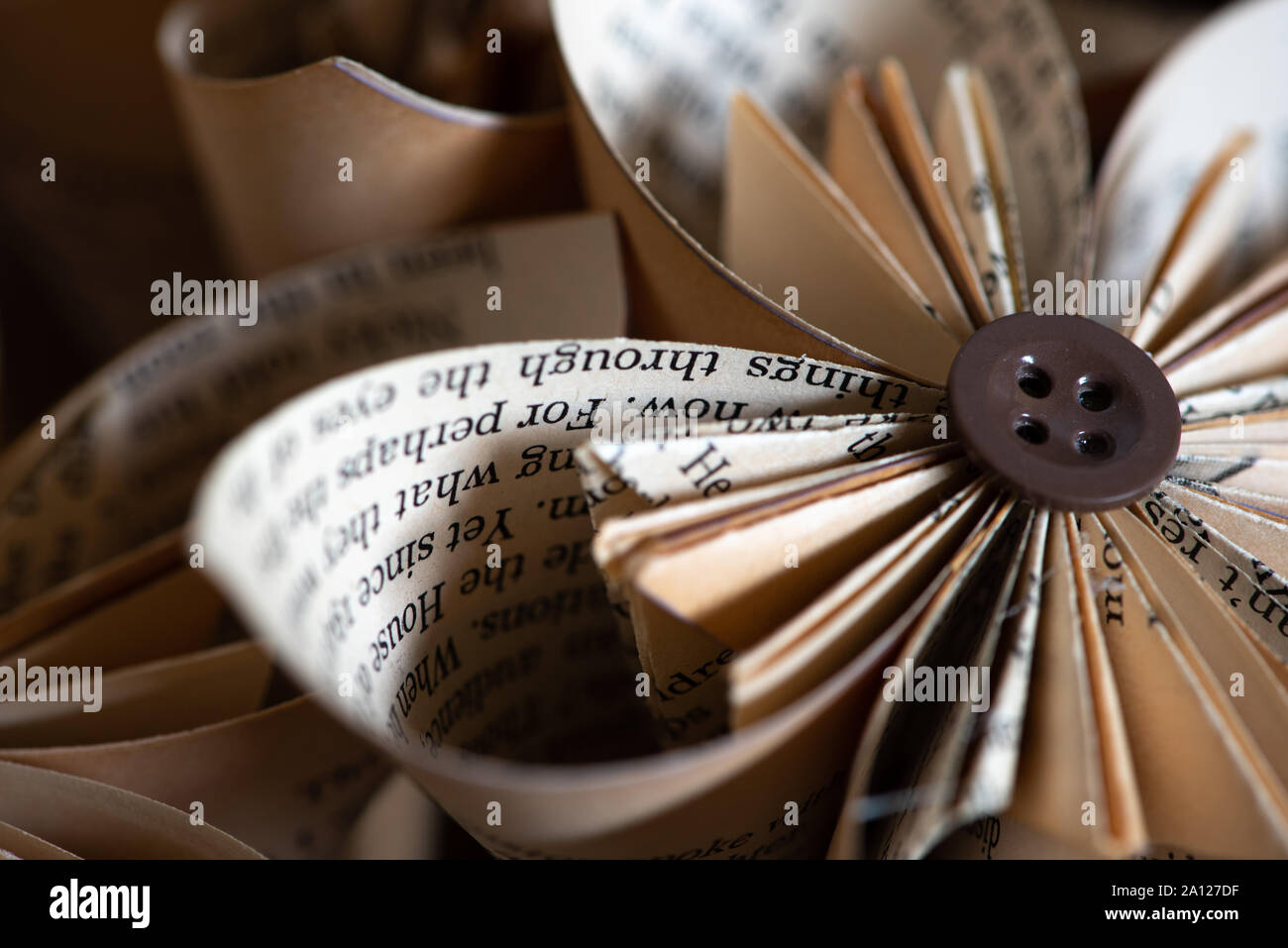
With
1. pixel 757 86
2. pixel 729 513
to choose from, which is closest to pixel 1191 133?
pixel 757 86

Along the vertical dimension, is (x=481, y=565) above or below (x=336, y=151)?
below

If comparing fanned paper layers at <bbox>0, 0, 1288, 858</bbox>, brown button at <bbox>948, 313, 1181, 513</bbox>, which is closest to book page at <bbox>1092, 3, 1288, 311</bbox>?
fanned paper layers at <bbox>0, 0, 1288, 858</bbox>

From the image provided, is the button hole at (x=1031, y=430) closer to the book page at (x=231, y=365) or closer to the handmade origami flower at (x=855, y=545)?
the handmade origami flower at (x=855, y=545)

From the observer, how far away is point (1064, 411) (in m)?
0.28

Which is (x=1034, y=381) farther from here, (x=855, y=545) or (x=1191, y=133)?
(x=1191, y=133)

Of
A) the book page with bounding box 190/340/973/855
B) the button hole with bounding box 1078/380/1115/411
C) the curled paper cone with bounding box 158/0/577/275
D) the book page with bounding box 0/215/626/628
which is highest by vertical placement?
the curled paper cone with bounding box 158/0/577/275

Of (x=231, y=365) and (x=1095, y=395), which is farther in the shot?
(x=231, y=365)

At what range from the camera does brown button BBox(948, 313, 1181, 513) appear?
0.27 m

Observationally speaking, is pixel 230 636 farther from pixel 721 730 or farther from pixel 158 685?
pixel 721 730

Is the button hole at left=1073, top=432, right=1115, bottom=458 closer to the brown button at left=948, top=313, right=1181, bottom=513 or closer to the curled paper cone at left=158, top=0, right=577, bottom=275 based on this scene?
the brown button at left=948, top=313, right=1181, bottom=513

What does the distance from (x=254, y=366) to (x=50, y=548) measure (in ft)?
Result: 0.31

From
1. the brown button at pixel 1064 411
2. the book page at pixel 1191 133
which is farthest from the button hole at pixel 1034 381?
the book page at pixel 1191 133

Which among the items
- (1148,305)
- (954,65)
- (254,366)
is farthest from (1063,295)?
(254,366)

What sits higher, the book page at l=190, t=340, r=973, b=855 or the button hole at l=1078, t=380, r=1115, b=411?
the button hole at l=1078, t=380, r=1115, b=411
